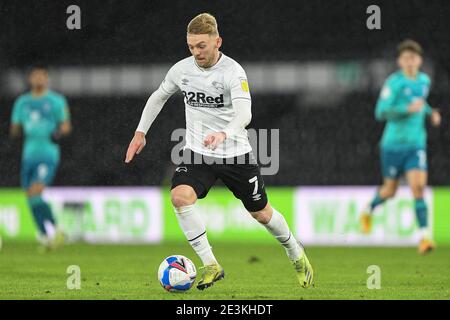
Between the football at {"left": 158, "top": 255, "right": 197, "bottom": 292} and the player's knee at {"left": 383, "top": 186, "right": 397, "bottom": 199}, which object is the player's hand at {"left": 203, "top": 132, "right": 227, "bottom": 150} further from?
the player's knee at {"left": 383, "top": 186, "right": 397, "bottom": 199}

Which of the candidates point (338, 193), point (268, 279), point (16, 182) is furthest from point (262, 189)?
point (16, 182)

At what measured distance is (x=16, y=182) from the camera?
1659 cm

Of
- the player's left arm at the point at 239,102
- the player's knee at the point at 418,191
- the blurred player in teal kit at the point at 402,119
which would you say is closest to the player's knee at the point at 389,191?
the blurred player in teal kit at the point at 402,119

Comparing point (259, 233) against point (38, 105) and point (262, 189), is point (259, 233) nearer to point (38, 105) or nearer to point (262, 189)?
point (38, 105)

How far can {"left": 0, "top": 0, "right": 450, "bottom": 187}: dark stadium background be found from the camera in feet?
59.3

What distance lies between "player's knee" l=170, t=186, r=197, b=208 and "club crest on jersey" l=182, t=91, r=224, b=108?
0.61 m

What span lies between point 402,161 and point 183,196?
5.61m

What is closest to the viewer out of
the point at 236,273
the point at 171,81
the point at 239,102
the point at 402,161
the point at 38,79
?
the point at 239,102

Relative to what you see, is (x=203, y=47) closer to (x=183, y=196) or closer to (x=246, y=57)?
(x=183, y=196)

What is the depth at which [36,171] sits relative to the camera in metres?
12.1

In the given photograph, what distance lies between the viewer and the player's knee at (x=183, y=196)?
6555mm

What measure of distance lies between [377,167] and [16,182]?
22.1 ft

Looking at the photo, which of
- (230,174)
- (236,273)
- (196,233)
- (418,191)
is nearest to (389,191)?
(418,191)

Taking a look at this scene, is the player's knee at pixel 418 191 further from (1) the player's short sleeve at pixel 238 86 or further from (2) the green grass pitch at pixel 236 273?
(1) the player's short sleeve at pixel 238 86
